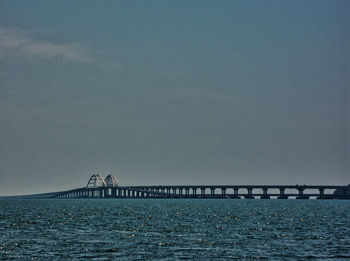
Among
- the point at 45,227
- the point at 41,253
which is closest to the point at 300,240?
the point at 41,253

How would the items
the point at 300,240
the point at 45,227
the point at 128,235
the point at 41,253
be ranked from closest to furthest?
1. the point at 41,253
2. the point at 300,240
3. the point at 128,235
4. the point at 45,227

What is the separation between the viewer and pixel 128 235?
74.4 meters

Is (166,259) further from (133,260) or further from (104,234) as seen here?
(104,234)

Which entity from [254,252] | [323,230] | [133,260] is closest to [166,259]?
[133,260]

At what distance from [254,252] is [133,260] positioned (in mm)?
11674

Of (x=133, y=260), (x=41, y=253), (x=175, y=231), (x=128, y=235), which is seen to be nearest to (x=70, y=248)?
(x=41, y=253)

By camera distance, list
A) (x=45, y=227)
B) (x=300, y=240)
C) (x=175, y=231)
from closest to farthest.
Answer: (x=300, y=240) → (x=175, y=231) → (x=45, y=227)

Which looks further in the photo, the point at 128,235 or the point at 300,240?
the point at 128,235

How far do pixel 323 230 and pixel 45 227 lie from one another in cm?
3630

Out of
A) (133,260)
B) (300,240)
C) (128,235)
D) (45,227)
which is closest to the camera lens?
(133,260)

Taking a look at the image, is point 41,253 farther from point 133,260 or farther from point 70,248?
point 133,260

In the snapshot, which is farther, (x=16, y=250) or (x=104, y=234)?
(x=104, y=234)

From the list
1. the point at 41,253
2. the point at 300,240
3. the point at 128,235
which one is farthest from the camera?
the point at 128,235

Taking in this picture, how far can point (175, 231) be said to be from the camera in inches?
3140
